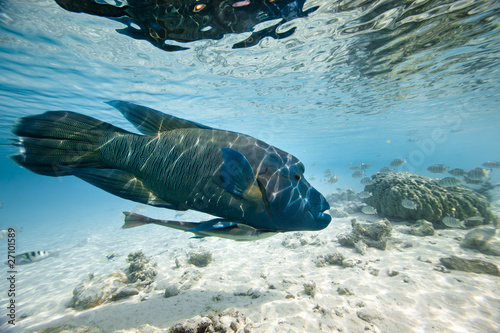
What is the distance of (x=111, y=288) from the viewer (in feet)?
15.9

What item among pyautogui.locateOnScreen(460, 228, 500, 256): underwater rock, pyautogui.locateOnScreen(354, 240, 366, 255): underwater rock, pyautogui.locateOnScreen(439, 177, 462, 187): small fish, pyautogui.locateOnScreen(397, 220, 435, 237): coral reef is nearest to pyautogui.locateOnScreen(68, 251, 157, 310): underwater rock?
pyautogui.locateOnScreen(354, 240, 366, 255): underwater rock

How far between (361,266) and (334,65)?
1105 cm

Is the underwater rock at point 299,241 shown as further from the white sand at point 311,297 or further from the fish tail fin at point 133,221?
the fish tail fin at point 133,221

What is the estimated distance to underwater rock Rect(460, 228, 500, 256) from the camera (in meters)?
5.36

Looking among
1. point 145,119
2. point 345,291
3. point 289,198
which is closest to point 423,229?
point 345,291

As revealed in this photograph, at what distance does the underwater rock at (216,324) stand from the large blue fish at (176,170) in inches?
65.7

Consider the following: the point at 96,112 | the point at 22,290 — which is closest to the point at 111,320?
the point at 22,290

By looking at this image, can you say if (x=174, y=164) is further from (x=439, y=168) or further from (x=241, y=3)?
(x=439, y=168)

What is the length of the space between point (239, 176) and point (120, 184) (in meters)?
1.00

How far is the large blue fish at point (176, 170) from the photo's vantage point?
152 centimetres

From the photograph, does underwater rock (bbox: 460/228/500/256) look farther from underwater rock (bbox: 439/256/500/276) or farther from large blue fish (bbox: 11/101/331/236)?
large blue fish (bbox: 11/101/331/236)

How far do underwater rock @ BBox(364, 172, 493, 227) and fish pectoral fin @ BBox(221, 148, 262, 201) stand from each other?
8738 millimetres

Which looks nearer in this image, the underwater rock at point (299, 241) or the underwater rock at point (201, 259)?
the underwater rock at point (201, 259)

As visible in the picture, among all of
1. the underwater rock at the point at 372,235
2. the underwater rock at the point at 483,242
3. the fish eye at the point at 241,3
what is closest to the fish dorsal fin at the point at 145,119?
the fish eye at the point at 241,3
